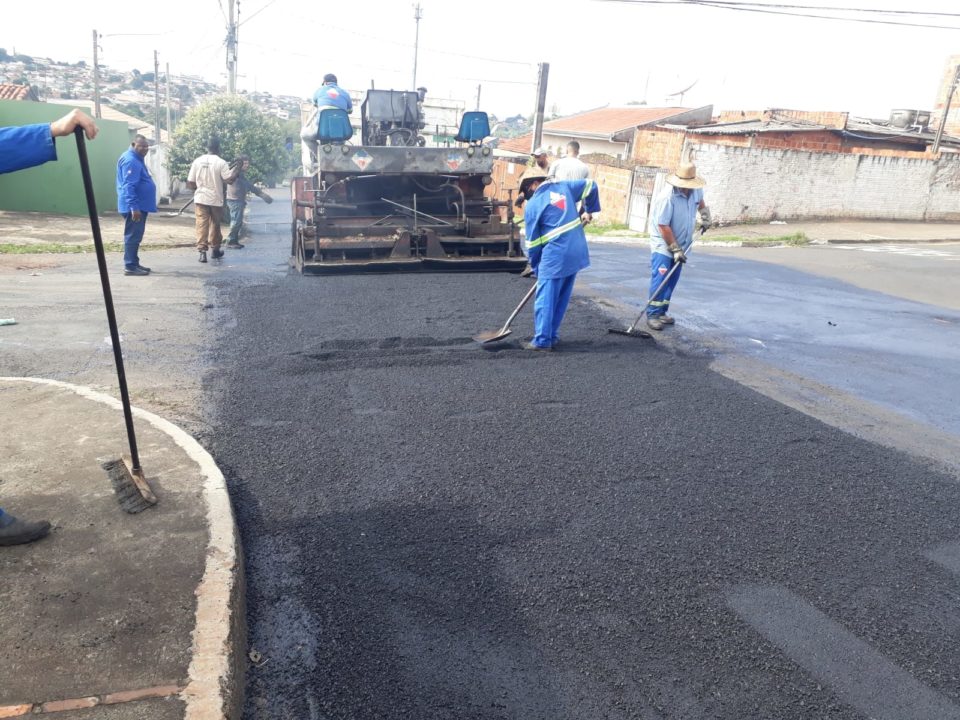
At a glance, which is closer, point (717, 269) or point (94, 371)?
point (94, 371)

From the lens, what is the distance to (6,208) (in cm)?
1496

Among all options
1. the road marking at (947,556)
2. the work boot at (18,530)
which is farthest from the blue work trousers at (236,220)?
the road marking at (947,556)

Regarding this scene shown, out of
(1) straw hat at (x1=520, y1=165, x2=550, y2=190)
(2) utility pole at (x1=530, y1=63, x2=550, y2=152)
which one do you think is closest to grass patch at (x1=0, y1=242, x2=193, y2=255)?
(1) straw hat at (x1=520, y1=165, x2=550, y2=190)

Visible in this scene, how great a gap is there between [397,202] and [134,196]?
301cm

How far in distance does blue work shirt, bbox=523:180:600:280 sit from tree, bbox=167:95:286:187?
12817mm

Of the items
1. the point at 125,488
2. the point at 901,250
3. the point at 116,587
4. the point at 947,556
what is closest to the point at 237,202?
the point at 125,488

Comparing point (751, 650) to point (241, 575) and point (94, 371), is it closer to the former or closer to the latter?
point (241, 575)

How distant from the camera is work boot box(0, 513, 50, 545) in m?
2.80

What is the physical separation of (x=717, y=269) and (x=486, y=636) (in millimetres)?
9531

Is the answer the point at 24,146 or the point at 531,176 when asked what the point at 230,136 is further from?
the point at 24,146

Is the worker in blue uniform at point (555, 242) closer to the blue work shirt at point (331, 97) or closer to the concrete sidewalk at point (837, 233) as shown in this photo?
the blue work shirt at point (331, 97)

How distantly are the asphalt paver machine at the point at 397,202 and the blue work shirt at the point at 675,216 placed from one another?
7.57 feet

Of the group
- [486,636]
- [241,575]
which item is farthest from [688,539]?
[241,575]

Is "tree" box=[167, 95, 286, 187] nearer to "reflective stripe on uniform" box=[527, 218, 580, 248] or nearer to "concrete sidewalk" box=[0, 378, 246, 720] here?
"reflective stripe on uniform" box=[527, 218, 580, 248]
